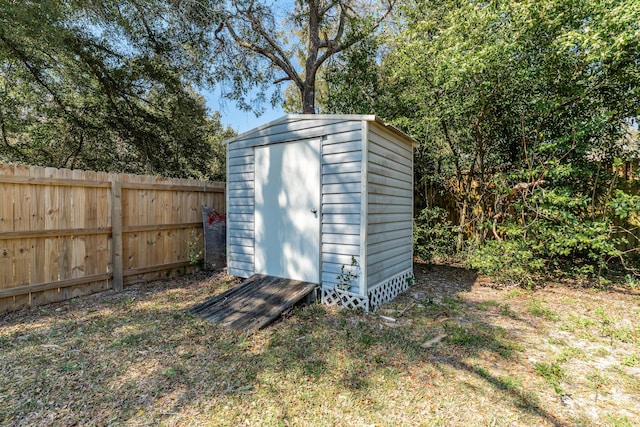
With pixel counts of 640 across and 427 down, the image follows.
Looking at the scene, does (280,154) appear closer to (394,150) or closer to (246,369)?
(394,150)

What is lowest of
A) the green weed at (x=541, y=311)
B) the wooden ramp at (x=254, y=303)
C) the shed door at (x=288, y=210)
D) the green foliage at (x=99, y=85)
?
the green weed at (x=541, y=311)

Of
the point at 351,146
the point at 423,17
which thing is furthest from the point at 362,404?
the point at 423,17

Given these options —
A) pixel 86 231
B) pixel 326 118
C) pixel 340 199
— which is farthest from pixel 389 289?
pixel 86 231

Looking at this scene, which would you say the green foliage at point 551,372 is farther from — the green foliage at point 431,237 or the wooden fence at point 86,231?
the wooden fence at point 86,231

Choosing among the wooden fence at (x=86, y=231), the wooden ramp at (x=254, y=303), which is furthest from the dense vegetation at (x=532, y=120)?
the wooden fence at (x=86, y=231)

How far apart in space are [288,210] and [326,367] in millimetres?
2149

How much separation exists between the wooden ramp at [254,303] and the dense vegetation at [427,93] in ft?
10.9

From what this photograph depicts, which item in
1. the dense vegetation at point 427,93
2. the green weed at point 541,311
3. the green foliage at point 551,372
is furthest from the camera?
the dense vegetation at point 427,93

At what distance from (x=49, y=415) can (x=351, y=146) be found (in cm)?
342

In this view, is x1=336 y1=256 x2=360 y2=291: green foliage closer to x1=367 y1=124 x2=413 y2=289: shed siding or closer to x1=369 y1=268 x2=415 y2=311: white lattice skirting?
x1=367 y1=124 x2=413 y2=289: shed siding

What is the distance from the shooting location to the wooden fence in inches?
137

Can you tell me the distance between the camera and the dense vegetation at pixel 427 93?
4.30m

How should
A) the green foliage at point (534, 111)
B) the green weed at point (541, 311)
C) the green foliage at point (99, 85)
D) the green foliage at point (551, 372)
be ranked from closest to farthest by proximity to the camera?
the green foliage at point (551, 372) → the green weed at point (541, 311) → the green foliage at point (534, 111) → the green foliage at point (99, 85)

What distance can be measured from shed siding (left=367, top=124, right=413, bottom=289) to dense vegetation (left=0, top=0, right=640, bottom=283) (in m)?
1.27
